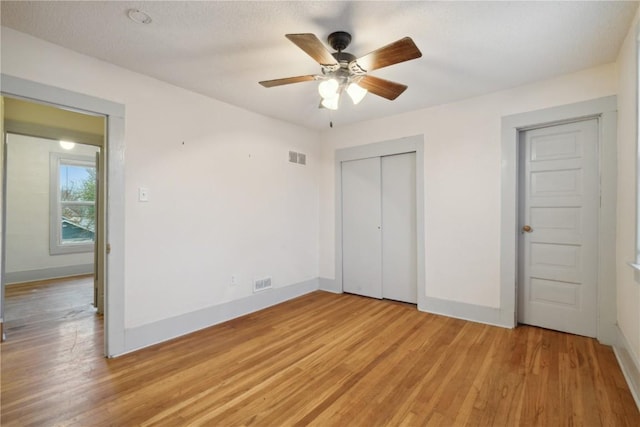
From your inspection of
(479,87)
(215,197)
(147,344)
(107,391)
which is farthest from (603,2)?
(147,344)

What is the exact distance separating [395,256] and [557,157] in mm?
2068

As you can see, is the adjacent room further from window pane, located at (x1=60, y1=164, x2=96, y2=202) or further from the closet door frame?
window pane, located at (x1=60, y1=164, x2=96, y2=202)

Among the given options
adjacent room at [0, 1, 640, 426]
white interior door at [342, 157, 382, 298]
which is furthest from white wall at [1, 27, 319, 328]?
white interior door at [342, 157, 382, 298]

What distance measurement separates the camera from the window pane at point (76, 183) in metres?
5.69

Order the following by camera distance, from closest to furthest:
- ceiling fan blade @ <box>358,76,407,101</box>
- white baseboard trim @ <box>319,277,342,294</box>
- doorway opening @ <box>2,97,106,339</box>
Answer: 1. ceiling fan blade @ <box>358,76,407,101</box>
2. doorway opening @ <box>2,97,106,339</box>
3. white baseboard trim @ <box>319,277,342,294</box>

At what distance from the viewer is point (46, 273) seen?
531cm

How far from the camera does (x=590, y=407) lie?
180 cm

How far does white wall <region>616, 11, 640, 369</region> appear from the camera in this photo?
1.96 m

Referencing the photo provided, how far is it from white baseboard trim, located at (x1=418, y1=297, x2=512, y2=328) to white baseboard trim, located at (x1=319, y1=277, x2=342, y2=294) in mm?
1259

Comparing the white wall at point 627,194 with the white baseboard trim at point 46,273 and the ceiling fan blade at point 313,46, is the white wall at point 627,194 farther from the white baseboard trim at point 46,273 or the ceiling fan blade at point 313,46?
the white baseboard trim at point 46,273

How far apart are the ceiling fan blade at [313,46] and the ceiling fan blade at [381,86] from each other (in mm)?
363

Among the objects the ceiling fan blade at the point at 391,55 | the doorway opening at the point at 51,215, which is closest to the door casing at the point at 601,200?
the ceiling fan blade at the point at 391,55

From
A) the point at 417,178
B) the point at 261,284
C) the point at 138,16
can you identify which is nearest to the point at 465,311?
the point at 417,178

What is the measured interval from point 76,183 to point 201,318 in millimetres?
4940
